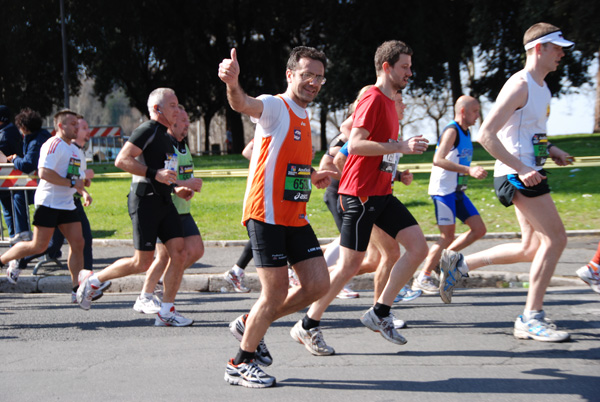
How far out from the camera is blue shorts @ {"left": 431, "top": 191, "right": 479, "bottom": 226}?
7.41 meters

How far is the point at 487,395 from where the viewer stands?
13.4 feet

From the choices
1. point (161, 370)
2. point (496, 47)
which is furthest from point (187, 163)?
point (496, 47)

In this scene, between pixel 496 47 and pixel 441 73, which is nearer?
pixel 496 47

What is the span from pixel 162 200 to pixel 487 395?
336 cm

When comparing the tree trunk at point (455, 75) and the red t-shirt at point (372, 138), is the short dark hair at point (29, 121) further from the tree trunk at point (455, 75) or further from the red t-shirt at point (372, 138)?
the tree trunk at point (455, 75)

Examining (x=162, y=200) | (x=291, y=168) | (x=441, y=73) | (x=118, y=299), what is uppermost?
(x=441, y=73)

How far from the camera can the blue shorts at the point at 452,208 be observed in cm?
741

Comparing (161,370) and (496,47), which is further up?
(496,47)

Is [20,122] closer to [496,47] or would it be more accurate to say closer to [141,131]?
[141,131]

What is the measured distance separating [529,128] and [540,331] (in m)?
1.45

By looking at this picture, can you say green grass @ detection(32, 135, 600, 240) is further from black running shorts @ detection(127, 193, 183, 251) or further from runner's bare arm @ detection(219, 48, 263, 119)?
runner's bare arm @ detection(219, 48, 263, 119)

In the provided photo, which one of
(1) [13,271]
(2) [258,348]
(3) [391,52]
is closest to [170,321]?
(2) [258,348]

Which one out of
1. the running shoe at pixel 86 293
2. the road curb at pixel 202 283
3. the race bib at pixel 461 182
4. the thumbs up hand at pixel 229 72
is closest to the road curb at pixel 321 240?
the road curb at pixel 202 283

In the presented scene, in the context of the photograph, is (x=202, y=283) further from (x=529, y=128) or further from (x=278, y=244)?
(x=529, y=128)
